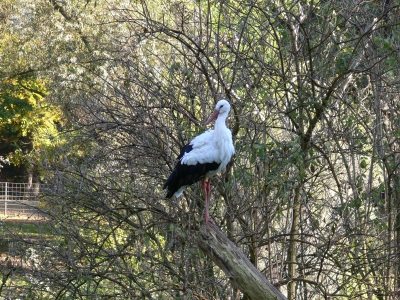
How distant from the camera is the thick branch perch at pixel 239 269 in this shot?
555 cm

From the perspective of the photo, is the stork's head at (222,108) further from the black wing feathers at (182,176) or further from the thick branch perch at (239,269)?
the thick branch perch at (239,269)

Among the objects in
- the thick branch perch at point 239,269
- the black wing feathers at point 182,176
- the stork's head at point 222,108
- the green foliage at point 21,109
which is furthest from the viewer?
the green foliage at point 21,109

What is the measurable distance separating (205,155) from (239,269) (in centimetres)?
157

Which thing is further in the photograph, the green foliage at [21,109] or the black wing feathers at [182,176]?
the green foliage at [21,109]

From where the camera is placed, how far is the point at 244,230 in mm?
7535

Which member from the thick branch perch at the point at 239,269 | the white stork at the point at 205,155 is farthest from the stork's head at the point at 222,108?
the thick branch perch at the point at 239,269

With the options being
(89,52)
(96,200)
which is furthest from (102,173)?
(89,52)

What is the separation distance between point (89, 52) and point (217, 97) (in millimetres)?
10176

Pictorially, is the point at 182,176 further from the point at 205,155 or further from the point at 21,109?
the point at 21,109

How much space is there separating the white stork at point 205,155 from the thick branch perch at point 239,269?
1000mm

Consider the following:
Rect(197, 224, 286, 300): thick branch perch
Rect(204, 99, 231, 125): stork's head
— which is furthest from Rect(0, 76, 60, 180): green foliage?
Rect(197, 224, 286, 300): thick branch perch

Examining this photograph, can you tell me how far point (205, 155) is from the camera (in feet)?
22.5

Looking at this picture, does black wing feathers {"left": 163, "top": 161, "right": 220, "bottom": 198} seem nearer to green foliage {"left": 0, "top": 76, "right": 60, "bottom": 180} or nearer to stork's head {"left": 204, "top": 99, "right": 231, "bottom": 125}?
stork's head {"left": 204, "top": 99, "right": 231, "bottom": 125}

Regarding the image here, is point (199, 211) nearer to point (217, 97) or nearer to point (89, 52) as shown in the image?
point (217, 97)
